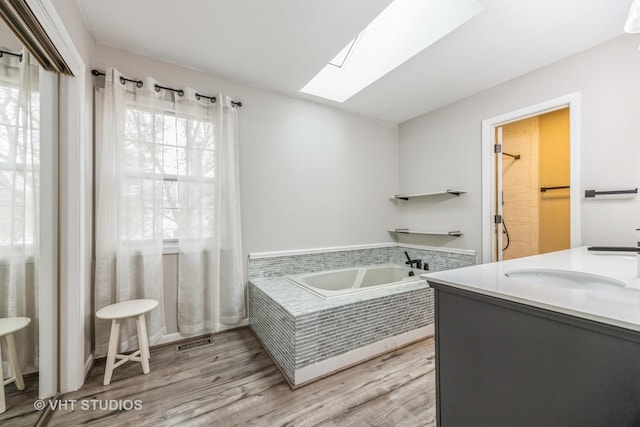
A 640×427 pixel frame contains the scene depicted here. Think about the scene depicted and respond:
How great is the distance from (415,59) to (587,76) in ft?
4.48

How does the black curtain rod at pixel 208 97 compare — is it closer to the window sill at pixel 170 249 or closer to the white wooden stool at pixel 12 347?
the window sill at pixel 170 249

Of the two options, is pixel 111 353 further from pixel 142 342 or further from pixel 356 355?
pixel 356 355

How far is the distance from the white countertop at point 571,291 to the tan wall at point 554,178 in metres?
2.05

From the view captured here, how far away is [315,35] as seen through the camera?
1.89m

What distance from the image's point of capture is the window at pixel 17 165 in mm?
1100

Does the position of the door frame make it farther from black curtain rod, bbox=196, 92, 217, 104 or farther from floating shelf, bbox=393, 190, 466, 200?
black curtain rod, bbox=196, 92, 217, 104

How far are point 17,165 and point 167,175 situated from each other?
3.32 ft

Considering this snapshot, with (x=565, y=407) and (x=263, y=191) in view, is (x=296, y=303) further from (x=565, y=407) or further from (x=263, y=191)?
(x=565, y=407)

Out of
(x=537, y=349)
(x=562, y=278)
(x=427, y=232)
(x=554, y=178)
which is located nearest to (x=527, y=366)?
(x=537, y=349)

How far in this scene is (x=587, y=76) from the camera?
2047mm

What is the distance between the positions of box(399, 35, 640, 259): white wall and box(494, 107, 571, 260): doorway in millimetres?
642

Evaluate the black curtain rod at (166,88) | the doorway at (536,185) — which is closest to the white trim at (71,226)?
the black curtain rod at (166,88)

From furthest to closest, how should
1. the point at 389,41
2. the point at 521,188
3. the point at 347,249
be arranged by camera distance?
the point at 521,188 < the point at 347,249 < the point at 389,41

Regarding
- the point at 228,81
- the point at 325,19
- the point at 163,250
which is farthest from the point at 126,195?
the point at 325,19
